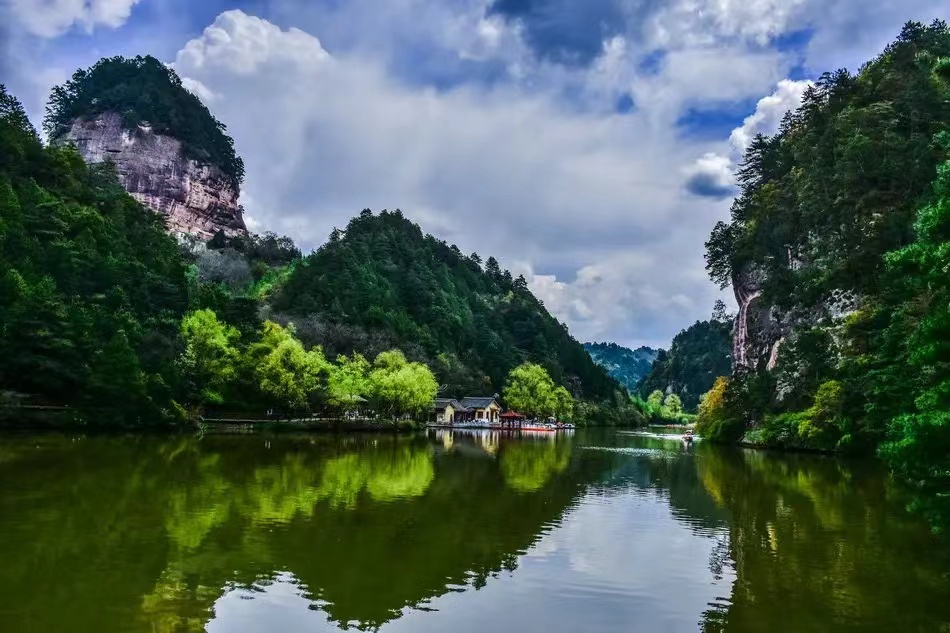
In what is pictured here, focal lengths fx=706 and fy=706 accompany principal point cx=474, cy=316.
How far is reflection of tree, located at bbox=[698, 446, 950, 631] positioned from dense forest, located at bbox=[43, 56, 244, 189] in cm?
12711

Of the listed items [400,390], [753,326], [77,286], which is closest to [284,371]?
[400,390]

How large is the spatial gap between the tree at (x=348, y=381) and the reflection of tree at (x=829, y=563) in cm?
3945

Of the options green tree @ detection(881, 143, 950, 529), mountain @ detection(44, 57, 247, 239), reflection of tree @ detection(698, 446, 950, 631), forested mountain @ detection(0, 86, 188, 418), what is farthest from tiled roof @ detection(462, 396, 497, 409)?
green tree @ detection(881, 143, 950, 529)

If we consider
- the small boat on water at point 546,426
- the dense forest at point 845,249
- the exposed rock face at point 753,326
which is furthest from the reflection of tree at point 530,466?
the small boat on water at point 546,426

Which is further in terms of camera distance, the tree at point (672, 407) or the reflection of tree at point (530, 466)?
the tree at point (672, 407)

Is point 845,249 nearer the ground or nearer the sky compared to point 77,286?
nearer the sky

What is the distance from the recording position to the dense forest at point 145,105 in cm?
12594

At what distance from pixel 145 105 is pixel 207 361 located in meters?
94.5

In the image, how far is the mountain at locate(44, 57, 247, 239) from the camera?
4870 inches

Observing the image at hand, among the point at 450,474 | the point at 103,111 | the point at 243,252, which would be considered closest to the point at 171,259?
the point at 450,474

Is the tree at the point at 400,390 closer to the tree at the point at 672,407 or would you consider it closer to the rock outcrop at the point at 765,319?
the rock outcrop at the point at 765,319

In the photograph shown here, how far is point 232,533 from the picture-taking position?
15164mm

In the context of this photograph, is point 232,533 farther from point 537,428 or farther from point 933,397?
point 537,428

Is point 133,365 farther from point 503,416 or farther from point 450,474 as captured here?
point 503,416
